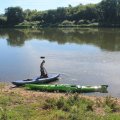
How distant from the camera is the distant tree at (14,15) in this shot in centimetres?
13400

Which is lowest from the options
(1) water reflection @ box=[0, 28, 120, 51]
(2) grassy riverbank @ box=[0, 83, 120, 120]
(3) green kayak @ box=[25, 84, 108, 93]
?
(1) water reflection @ box=[0, 28, 120, 51]

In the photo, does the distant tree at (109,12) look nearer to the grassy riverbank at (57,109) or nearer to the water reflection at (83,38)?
the water reflection at (83,38)

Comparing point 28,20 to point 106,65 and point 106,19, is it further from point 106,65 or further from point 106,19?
point 106,65

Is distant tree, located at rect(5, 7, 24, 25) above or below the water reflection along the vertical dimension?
above

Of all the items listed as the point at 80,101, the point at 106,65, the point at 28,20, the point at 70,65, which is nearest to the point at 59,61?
the point at 70,65

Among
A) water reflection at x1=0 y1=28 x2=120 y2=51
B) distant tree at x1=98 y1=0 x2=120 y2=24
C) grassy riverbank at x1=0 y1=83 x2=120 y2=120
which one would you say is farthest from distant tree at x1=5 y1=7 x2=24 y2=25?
grassy riverbank at x1=0 y1=83 x2=120 y2=120

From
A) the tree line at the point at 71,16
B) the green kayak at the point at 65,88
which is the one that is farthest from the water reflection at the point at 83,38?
the tree line at the point at 71,16

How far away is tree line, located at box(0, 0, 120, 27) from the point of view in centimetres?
11762

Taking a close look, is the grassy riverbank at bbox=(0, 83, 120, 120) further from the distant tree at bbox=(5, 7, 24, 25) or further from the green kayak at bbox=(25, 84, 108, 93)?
the distant tree at bbox=(5, 7, 24, 25)

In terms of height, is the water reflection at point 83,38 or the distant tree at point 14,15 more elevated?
the distant tree at point 14,15

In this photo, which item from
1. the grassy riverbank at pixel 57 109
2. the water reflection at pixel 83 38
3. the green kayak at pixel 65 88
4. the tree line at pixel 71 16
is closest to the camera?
the grassy riverbank at pixel 57 109

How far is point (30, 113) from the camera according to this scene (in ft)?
44.7

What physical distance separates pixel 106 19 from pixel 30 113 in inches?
4225

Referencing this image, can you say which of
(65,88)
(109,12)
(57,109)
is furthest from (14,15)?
(57,109)
